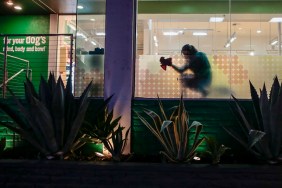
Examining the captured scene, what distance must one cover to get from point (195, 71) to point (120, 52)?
130 cm

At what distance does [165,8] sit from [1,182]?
7.55 m

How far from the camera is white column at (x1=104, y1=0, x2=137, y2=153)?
4.93 metres

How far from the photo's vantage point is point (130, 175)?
12.2 ft

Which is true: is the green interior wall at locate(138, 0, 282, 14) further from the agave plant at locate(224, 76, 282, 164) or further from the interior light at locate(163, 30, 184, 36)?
the agave plant at locate(224, 76, 282, 164)

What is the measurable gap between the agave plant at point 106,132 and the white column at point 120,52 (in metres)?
0.51

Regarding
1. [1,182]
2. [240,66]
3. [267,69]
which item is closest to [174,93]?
[240,66]

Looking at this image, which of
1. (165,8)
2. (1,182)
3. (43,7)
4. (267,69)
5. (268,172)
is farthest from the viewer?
(165,8)

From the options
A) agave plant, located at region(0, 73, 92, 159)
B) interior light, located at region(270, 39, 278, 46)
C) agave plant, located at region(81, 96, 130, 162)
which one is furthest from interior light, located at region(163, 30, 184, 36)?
agave plant, located at region(0, 73, 92, 159)

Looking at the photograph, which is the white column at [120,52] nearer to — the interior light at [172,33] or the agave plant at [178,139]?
the agave plant at [178,139]

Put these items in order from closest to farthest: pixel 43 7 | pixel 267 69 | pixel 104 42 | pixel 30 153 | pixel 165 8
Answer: pixel 30 153
pixel 104 42
pixel 267 69
pixel 43 7
pixel 165 8

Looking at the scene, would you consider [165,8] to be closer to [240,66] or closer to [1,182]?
[240,66]

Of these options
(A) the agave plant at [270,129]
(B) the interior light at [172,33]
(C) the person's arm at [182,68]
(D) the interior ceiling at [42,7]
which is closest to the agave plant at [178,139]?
(A) the agave plant at [270,129]

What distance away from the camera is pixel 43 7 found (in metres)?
9.32

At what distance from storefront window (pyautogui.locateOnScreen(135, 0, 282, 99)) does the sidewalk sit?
5.67 ft
